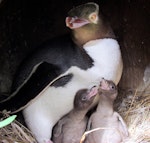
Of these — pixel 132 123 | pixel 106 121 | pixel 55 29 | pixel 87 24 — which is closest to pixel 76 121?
pixel 106 121

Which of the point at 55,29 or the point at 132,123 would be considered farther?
the point at 55,29

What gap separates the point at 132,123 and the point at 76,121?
22 centimetres

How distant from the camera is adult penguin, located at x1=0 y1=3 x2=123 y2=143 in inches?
66.9

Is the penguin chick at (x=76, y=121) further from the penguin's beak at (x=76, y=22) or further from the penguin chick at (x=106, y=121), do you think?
the penguin's beak at (x=76, y=22)

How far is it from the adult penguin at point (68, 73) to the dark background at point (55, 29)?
29cm

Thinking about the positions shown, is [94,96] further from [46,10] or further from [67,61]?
[46,10]

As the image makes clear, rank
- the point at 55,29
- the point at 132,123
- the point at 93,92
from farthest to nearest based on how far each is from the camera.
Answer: the point at 55,29, the point at 132,123, the point at 93,92

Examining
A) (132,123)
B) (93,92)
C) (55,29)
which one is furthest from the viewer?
(55,29)

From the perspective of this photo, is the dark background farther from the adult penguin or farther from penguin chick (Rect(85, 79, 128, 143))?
penguin chick (Rect(85, 79, 128, 143))

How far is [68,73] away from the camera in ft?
5.58

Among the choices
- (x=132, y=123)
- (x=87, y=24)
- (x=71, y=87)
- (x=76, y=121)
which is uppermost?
(x=87, y=24)

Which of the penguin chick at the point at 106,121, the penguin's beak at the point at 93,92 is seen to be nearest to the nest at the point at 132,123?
the penguin chick at the point at 106,121

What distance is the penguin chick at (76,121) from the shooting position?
65.8 inches

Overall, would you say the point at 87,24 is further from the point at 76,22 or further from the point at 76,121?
the point at 76,121
